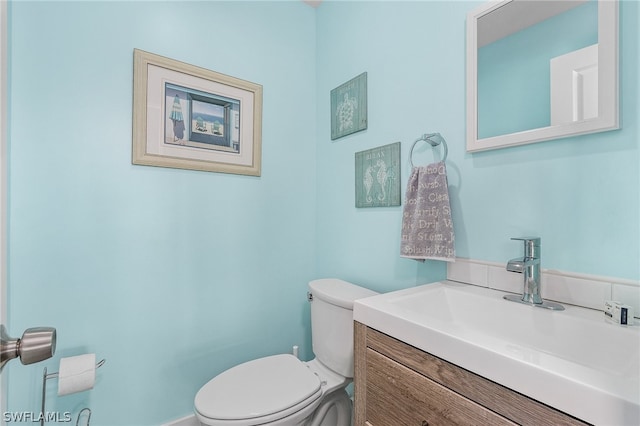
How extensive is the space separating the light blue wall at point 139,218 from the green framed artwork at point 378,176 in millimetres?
456

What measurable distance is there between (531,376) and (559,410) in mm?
54

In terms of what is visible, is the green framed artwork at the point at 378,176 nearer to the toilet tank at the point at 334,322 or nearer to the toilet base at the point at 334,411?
the toilet tank at the point at 334,322

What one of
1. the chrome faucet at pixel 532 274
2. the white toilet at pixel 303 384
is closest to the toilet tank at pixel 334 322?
the white toilet at pixel 303 384

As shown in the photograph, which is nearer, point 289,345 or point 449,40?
point 449,40

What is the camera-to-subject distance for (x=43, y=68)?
114cm

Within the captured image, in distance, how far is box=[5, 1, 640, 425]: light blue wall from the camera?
0.86 m

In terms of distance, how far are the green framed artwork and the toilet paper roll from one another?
133cm

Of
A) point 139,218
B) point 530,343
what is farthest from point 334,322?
point 139,218

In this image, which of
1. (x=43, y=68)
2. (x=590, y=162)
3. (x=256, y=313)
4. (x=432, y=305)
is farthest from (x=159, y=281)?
(x=590, y=162)

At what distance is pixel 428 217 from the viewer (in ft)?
3.51

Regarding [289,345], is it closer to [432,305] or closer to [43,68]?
[432,305]

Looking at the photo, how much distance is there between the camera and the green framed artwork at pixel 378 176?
1329 millimetres

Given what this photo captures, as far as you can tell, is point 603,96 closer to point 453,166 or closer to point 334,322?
point 453,166

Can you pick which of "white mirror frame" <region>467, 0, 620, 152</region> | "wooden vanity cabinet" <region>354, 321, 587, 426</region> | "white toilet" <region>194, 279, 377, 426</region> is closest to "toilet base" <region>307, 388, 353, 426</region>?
"white toilet" <region>194, 279, 377, 426</region>
